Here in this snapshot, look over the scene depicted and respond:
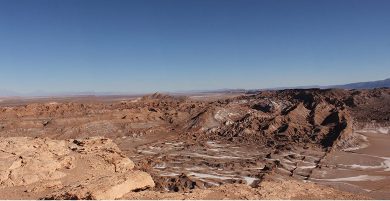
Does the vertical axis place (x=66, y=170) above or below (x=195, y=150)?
above

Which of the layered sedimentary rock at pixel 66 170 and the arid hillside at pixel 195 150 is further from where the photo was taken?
the arid hillside at pixel 195 150

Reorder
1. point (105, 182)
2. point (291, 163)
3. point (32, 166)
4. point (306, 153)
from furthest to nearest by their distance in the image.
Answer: point (306, 153) < point (291, 163) < point (32, 166) < point (105, 182)

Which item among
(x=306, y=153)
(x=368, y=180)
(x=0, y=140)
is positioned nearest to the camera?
(x=0, y=140)

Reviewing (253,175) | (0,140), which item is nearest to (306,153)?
(253,175)

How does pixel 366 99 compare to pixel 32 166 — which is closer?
pixel 32 166

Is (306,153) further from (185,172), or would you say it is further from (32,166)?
(32,166)

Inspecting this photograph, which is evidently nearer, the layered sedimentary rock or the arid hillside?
the layered sedimentary rock

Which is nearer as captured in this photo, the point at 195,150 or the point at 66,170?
the point at 66,170

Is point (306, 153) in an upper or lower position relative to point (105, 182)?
lower

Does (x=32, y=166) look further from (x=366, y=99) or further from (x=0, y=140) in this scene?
(x=366, y=99)

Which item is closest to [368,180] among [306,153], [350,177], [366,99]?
[350,177]
